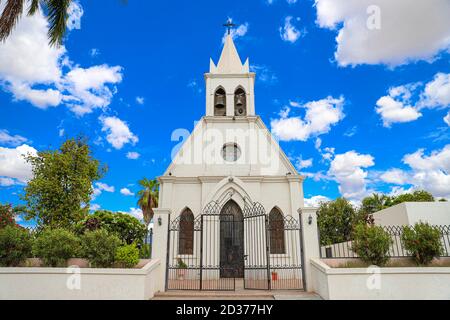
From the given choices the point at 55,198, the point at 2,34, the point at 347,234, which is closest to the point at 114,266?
the point at 2,34

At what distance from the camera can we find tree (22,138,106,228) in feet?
65.5

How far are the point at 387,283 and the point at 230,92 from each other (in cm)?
1465

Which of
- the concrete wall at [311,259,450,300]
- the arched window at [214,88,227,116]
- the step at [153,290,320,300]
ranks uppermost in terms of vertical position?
the arched window at [214,88,227,116]

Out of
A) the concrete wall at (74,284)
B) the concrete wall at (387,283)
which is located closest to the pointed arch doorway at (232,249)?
the concrete wall at (74,284)

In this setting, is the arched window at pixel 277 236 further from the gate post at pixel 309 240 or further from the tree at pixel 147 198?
the tree at pixel 147 198

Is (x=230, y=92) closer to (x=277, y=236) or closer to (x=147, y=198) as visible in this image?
(x=277, y=236)

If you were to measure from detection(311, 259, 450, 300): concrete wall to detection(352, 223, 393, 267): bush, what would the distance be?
76 centimetres

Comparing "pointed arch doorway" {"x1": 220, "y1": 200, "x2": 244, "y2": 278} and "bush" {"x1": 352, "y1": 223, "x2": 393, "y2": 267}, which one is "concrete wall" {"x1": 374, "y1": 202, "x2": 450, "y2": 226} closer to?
"bush" {"x1": 352, "y1": 223, "x2": 393, "y2": 267}

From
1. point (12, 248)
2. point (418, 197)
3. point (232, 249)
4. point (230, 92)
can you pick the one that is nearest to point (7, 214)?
point (12, 248)

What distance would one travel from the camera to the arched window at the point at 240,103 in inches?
762

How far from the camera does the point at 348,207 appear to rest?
39625mm

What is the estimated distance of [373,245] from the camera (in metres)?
9.23

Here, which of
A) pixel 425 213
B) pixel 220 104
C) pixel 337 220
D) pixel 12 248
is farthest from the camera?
pixel 337 220

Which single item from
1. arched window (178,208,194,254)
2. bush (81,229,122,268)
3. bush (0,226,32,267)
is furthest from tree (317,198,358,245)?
bush (0,226,32,267)
